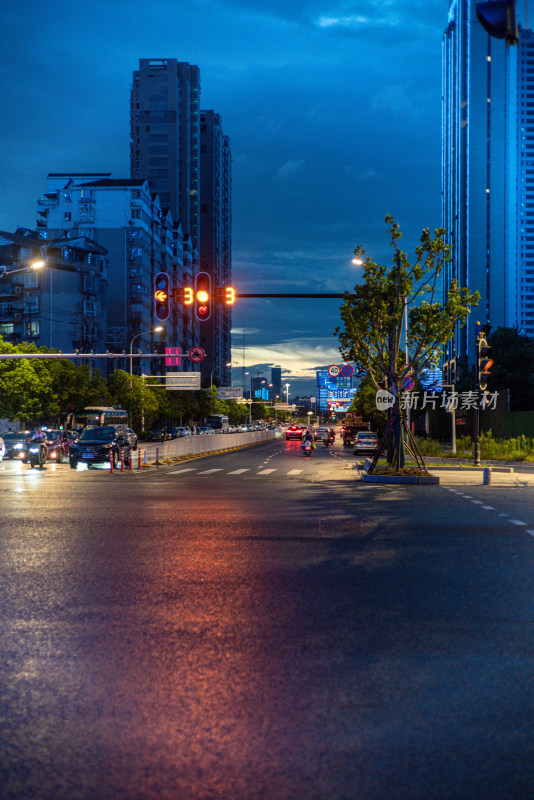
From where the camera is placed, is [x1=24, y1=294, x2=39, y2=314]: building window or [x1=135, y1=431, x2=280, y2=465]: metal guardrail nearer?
[x1=135, y1=431, x2=280, y2=465]: metal guardrail

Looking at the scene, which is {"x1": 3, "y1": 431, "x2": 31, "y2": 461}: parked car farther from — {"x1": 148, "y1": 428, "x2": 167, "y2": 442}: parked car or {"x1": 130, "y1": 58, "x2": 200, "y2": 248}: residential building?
{"x1": 130, "y1": 58, "x2": 200, "y2": 248}: residential building

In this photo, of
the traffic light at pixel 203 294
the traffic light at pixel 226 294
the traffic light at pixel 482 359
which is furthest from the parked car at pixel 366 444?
the traffic light at pixel 203 294

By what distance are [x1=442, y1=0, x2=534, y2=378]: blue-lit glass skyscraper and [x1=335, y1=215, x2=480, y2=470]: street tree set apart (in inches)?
5454

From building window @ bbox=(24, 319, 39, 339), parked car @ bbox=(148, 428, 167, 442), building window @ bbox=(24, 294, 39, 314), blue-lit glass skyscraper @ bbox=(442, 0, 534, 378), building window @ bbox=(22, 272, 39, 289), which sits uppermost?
blue-lit glass skyscraper @ bbox=(442, 0, 534, 378)

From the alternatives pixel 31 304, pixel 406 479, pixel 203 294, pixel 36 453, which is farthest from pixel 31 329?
pixel 406 479

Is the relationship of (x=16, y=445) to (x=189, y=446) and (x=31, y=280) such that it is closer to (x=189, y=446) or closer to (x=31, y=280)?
(x=189, y=446)

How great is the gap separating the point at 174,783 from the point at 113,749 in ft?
1.79

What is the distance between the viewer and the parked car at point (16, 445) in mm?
44219

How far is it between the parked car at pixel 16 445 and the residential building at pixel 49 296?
4205cm

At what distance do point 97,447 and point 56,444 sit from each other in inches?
426

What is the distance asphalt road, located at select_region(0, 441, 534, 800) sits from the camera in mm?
4074

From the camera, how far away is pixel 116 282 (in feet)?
374

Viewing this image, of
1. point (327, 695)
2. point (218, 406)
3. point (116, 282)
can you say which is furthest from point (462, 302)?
point (218, 406)

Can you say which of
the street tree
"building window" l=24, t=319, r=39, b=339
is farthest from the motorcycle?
"building window" l=24, t=319, r=39, b=339
